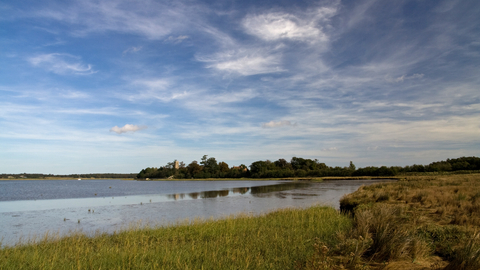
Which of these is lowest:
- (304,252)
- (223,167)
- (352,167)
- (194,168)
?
(304,252)

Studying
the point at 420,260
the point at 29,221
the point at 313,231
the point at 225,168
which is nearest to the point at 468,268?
the point at 420,260

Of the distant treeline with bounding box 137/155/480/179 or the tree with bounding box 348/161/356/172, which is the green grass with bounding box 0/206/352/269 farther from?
the tree with bounding box 348/161/356/172

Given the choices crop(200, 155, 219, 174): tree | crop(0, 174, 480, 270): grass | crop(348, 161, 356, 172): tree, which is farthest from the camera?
crop(200, 155, 219, 174): tree

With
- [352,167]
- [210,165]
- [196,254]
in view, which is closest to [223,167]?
[210,165]

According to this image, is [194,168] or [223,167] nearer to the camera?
[194,168]

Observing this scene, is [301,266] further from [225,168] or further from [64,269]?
[225,168]

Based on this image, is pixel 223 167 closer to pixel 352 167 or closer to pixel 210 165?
pixel 210 165

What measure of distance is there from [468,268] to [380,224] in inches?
109

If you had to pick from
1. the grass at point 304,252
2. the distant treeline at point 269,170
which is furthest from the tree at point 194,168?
the grass at point 304,252

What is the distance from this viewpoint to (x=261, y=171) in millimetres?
137125

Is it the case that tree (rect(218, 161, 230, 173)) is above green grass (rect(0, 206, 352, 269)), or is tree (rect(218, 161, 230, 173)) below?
above

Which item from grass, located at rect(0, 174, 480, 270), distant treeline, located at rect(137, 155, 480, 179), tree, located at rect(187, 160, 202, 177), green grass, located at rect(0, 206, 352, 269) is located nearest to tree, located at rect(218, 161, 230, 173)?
distant treeline, located at rect(137, 155, 480, 179)

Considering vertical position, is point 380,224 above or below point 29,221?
above

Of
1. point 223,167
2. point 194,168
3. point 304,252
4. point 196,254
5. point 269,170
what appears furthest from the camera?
point 223,167
